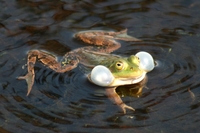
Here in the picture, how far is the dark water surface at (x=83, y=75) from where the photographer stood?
5750mm

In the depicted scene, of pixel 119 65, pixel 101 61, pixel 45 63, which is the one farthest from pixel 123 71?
pixel 45 63

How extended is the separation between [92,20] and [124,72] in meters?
2.25

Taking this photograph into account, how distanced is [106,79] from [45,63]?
1243 millimetres

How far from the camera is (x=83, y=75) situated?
22.0 feet

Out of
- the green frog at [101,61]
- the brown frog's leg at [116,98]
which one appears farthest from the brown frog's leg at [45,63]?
the brown frog's leg at [116,98]

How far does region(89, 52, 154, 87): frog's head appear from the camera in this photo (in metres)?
6.21

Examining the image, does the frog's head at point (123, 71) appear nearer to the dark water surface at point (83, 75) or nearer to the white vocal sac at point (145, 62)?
the white vocal sac at point (145, 62)

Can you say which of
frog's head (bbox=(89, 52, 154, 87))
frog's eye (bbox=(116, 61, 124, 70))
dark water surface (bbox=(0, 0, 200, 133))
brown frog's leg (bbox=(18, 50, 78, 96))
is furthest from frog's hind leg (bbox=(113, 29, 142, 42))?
frog's eye (bbox=(116, 61, 124, 70))

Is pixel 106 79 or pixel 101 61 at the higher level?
pixel 101 61

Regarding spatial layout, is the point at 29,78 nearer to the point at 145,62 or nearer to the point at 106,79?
the point at 106,79

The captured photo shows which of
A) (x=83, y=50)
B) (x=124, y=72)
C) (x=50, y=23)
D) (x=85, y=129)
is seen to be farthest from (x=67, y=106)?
(x=50, y=23)

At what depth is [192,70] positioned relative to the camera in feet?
21.8

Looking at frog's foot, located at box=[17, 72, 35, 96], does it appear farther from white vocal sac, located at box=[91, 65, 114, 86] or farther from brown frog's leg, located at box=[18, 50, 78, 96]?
white vocal sac, located at box=[91, 65, 114, 86]

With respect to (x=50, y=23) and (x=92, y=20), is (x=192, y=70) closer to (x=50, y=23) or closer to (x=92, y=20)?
(x=92, y=20)
